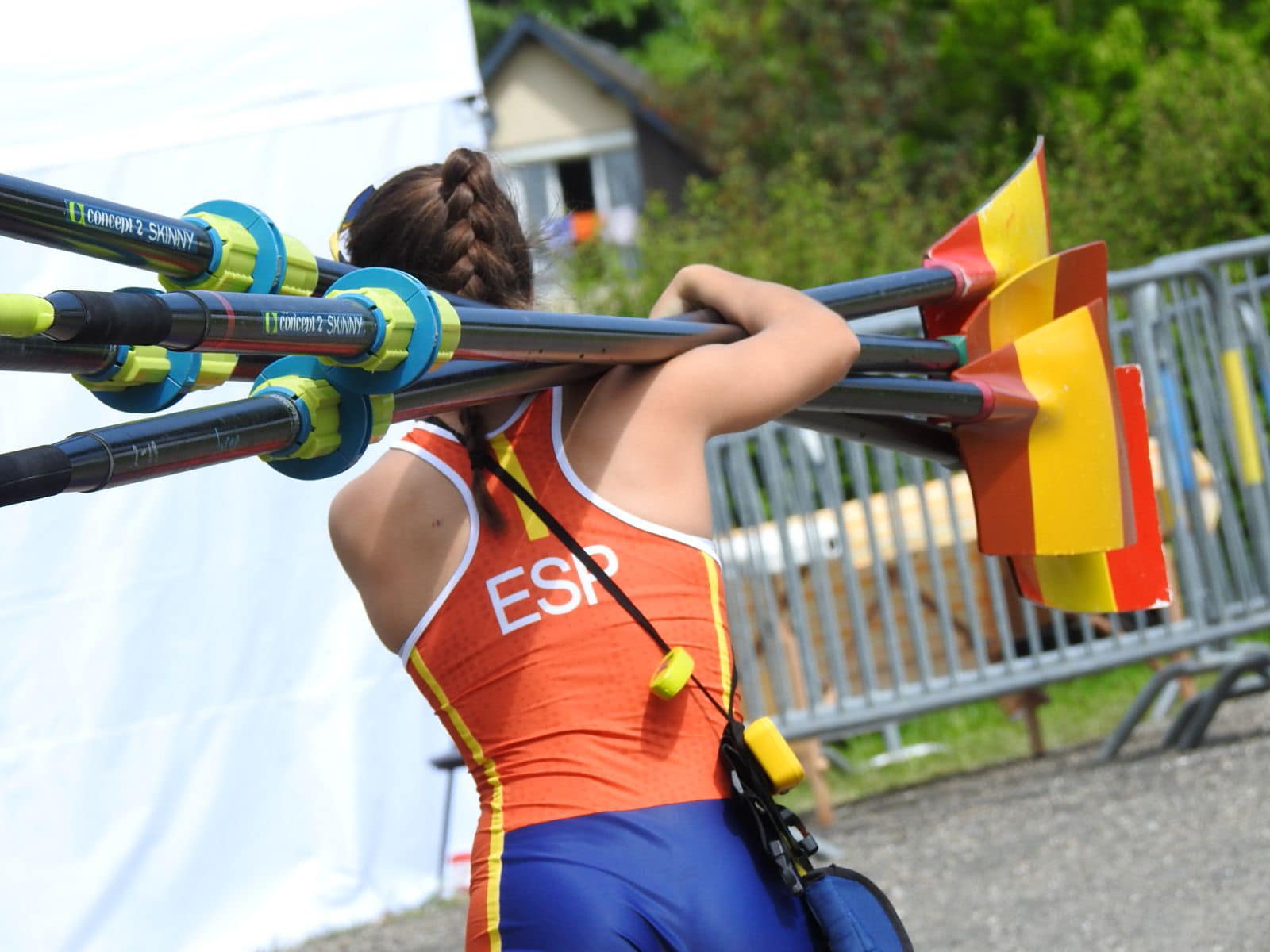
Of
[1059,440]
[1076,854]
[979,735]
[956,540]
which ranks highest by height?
[1059,440]

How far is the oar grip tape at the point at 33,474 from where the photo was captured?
1.35 metres

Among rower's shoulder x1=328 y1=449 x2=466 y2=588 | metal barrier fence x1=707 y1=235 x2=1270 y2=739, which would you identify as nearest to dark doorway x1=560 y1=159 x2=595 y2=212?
metal barrier fence x1=707 y1=235 x2=1270 y2=739

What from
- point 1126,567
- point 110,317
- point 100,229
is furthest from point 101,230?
point 1126,567

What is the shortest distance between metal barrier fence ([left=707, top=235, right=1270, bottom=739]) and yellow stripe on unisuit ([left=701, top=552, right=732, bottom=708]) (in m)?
3.81

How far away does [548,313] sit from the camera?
77.4 inches

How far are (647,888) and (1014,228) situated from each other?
165cm

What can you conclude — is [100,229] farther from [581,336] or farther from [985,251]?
[985,251]

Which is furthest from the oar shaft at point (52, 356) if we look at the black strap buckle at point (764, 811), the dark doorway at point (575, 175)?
the dark doorway at point (575, 175)

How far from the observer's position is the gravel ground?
4.17 m

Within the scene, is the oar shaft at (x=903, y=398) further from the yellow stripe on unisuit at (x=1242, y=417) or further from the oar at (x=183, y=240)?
the yellow stripe on unisuit at (x=1242, y=417)

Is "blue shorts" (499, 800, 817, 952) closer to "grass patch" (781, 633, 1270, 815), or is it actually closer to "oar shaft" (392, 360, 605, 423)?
"oar shaft" (392, 360, 605, 423)

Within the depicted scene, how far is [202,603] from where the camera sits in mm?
5281

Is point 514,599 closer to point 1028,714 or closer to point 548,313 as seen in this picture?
point 548,313

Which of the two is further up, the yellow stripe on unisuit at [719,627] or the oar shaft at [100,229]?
the oar shaft at [100,229]
